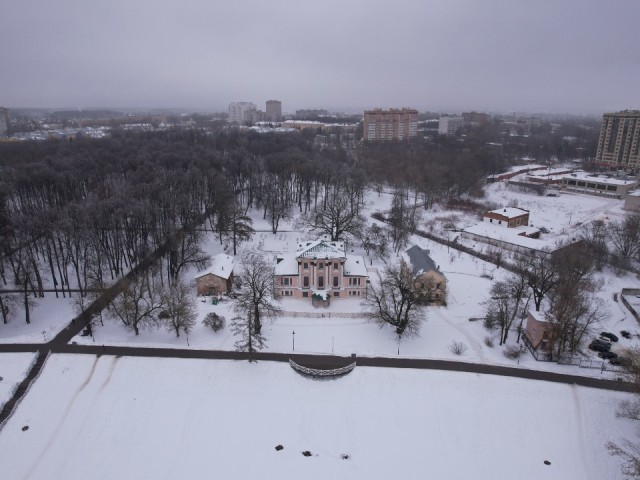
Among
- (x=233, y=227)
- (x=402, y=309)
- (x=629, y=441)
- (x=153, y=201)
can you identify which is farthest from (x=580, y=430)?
(x=153, y=201)

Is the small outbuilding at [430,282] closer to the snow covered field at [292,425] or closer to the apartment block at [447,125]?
the snow covered field at [292,425]

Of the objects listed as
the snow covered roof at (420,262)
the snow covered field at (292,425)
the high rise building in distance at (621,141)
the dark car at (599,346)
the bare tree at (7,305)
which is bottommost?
the snow covered field at (292,425)

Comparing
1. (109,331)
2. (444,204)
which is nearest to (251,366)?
(109,331)

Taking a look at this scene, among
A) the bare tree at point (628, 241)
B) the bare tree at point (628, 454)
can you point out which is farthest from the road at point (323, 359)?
the bare tree at point (628, 241)

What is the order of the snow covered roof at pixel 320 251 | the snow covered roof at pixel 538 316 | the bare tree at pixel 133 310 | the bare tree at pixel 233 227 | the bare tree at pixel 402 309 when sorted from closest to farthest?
the snow covered roof at pixel 538 316, the bare tree at pixel 133 310, the bare tree at pixel 402 309, the snow covered roof at pixel 320 251, the bare tree at pixel 233 227

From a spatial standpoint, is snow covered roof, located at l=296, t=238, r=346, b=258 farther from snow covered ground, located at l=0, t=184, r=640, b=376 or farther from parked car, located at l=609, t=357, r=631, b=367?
parked car, located at l=609, t=357, r=631, b=367

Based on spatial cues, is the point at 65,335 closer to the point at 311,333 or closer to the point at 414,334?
the point at 311,333

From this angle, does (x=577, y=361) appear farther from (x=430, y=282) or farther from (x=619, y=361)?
(x=430, y=282)
